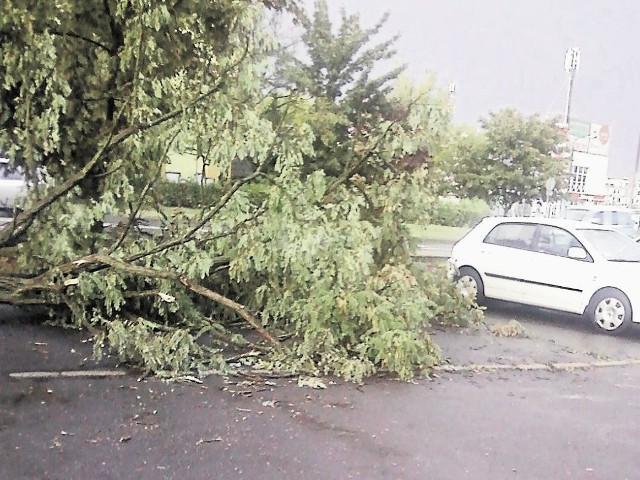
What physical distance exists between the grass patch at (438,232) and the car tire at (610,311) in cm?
182

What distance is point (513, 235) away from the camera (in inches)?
352

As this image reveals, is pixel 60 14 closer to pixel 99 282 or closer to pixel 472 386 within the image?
pixel 99 282

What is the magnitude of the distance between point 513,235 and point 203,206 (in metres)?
4.45

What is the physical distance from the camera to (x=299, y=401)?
4.66m

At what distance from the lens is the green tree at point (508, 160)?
13430 millimetres

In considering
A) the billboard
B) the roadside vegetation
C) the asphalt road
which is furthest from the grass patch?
the billboard

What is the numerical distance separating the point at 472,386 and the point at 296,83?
340cm

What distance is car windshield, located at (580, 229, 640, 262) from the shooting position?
8.29 metres

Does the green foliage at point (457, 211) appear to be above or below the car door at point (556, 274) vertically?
above

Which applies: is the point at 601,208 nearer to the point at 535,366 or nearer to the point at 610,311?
the point at 610,311

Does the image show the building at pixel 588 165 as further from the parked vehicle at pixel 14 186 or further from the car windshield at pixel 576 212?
the parked vehicle at pixel 14 186

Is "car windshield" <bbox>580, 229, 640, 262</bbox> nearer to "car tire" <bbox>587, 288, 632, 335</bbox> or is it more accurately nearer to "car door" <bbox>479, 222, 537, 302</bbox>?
"car tire" <bbox>587, 288, 632, 335</bbox>

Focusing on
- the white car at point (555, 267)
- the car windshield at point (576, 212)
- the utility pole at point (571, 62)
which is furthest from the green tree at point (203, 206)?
the car windshield at point (576, 212)

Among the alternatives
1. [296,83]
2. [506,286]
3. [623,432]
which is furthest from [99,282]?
[506,286]
